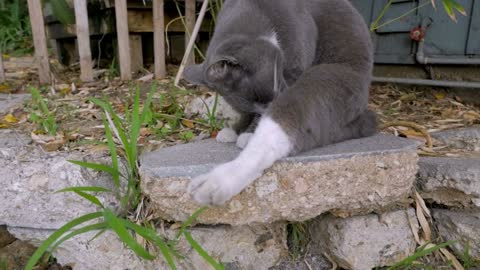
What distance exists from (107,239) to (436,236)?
4.10ft

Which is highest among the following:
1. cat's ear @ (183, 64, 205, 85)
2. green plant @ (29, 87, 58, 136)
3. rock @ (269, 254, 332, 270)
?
cat's ear @ (183, 64, 205, 85)

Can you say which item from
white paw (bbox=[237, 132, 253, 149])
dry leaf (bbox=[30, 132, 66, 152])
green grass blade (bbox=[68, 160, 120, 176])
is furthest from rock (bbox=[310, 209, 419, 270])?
dry leaf (bbox=[30, 132, 66, 152])

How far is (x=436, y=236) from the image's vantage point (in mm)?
1530

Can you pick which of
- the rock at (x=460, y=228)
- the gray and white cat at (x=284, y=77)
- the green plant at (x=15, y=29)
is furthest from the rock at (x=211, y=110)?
the green plant at (x=15, y=29)

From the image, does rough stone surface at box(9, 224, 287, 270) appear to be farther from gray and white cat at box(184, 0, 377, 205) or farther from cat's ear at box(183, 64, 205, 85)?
cat's ear at box(183, 64, 205, 85)

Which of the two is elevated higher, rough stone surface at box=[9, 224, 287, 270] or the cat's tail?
the cat's tail

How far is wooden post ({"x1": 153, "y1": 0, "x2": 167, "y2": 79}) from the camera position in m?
2.53

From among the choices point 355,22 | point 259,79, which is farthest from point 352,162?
point 355,22

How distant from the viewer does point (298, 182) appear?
1.25 metres

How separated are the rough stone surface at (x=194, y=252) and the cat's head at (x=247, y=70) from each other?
0.49 meters

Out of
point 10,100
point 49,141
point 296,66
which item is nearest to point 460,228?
point 296,66

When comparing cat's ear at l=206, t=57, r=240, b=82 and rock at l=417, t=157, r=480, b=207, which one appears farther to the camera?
rock at l=417, t=157, r=480, b=207

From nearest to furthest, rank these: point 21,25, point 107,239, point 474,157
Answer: point 107,239
point 474,157
point 21,25

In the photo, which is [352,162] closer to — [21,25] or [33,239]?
[33,239]
